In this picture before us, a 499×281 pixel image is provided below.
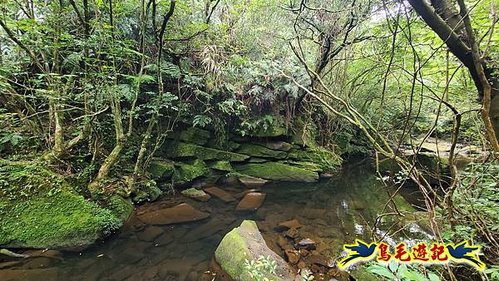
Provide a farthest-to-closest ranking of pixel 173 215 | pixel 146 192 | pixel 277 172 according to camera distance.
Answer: pixel 277 172
pixel 146 192
pixel 173 215

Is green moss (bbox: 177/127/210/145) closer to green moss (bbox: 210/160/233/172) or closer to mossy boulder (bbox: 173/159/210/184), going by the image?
mossy boulder (bbox: 173/159/210/184)

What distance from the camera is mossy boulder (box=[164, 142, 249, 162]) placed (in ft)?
24.1

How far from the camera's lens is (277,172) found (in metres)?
7.97

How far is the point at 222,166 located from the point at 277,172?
164cm

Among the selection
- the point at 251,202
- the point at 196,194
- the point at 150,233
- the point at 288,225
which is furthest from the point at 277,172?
the point at 150,233

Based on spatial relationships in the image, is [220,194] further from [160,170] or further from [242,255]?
[242,255]

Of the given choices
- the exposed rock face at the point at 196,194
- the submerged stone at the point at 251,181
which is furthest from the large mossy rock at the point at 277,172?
the exposed rock face at the point at 196,194

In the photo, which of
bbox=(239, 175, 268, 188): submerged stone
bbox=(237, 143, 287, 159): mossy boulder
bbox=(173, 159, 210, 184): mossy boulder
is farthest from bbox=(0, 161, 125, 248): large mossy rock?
bbox=(237, 143, 287, 159): mossy boulder

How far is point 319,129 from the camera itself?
9.84 meters

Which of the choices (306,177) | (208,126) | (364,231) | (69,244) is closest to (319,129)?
(306,177)

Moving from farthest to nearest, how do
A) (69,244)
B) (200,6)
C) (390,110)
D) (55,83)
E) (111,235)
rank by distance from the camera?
(390,110) < (200,6) < (55,83) < (111,235) < (69,244)

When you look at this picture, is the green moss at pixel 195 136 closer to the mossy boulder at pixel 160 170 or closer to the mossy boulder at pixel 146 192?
the mossy boulder at pixel 160 170

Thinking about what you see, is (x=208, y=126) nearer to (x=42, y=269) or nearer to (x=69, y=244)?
(x=69, y=244)

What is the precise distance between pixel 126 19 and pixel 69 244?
15.0 ft
